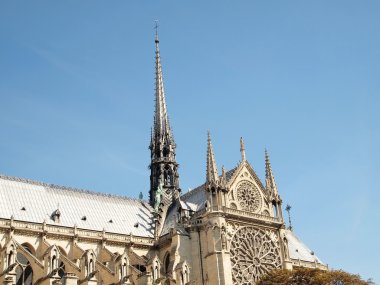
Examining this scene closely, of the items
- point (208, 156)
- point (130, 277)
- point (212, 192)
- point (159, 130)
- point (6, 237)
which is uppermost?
point (159, 130)

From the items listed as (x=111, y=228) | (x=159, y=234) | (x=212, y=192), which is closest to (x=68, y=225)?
(x=111, y=228)

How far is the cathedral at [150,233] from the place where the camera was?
4284cm

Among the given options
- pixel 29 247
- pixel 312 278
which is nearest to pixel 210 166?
pixel 312 278

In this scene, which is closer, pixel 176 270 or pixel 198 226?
pixel 176 270

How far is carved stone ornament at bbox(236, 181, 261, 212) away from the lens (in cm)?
4972

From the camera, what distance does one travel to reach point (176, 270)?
145 ft

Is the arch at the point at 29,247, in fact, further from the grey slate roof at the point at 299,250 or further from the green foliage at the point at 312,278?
the grey slate roof at the point at 299,250

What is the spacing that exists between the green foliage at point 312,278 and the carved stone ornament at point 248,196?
8918 mm

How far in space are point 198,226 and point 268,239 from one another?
21.2 feet

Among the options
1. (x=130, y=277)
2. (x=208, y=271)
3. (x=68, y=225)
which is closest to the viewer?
(x=130, y=277)

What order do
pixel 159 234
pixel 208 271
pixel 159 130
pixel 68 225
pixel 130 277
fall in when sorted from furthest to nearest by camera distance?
pixel 159 130 → pixel 159 234 → pixel 68 225 → pixel 208 271 → pixel 130 277

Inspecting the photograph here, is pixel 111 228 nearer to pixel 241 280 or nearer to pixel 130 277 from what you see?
pixel 130 277

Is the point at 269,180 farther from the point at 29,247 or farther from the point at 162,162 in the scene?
the point at 29,247

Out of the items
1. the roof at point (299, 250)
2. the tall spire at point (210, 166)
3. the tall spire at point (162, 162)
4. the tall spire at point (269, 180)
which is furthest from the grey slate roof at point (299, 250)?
the tall spire at point (210, 166)
